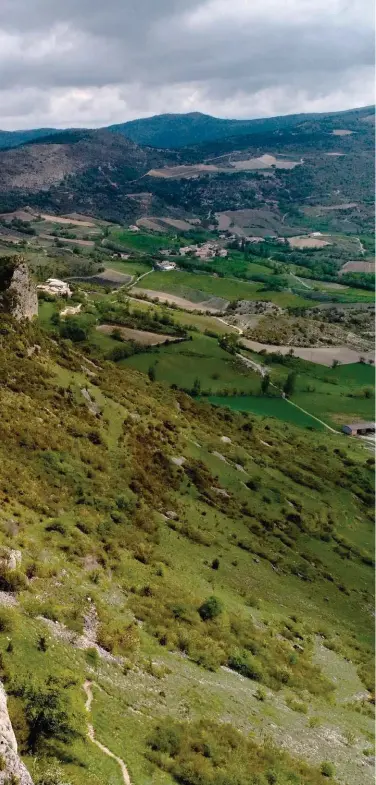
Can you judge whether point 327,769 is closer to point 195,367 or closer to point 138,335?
point 195,367

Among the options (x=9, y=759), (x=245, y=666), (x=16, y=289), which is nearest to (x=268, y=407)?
(x=16, y=289)

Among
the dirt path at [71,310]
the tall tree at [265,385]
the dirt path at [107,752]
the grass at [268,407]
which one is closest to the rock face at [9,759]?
the dirt path at [107,752]

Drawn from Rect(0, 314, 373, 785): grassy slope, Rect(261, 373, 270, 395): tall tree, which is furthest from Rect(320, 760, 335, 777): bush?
Rect(261, 373, 270, 395): tall tree

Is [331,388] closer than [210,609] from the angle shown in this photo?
No

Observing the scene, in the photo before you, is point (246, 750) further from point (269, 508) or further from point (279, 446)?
point (279, 446)

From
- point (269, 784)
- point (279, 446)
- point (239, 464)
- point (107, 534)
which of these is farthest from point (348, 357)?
point (269, 784)

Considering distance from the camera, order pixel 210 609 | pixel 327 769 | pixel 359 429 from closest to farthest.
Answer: pixel 327 769, pixel 210 609, pixel 359 429
